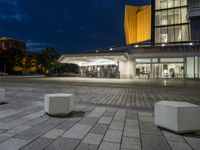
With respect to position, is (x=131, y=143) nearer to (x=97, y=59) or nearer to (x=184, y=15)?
(x=97, y=59)

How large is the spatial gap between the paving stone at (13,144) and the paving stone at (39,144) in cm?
14

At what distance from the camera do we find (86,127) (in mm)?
5020

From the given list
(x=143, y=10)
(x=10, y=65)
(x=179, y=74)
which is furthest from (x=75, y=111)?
(x=10, y=65)

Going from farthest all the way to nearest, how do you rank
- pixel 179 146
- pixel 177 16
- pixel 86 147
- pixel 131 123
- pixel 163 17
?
pixel 163 17, pixel 177 16, pixel 131 123, pixel 179 146, pixel 86 147

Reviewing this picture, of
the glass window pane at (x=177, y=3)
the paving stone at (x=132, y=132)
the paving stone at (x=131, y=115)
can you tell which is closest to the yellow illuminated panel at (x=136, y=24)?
the glass window pane at (x=177, y=3)

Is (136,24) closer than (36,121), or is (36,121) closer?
(36,121)

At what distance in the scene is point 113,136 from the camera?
14.4 feet

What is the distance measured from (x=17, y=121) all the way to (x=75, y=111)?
2.03 metres

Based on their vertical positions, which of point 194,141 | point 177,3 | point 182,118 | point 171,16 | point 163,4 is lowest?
point 194,141

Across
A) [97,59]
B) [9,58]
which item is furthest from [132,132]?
[9,58]

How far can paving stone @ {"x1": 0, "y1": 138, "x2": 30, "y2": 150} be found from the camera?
12.0 ft

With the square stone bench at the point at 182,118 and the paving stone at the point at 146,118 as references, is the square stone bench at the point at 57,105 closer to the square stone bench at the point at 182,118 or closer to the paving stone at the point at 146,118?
the paving stone at the point at 146,118

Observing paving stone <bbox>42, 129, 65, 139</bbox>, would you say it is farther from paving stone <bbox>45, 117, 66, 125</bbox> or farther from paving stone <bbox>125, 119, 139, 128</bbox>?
paving stone <bbox>125, 119, 139, 128</bbox>

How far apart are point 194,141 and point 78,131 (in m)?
2.54
